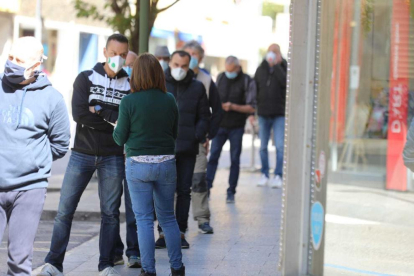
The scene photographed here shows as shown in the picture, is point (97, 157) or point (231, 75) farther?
point (231, 75)

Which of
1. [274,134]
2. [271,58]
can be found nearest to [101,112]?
[271,58]

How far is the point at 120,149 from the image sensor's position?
21.6 feet

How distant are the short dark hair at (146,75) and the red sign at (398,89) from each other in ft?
5.49

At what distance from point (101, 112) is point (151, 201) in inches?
31.8

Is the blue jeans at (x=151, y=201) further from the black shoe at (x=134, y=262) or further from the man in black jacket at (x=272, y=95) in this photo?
the man in black jacket at (x=272, y=95)

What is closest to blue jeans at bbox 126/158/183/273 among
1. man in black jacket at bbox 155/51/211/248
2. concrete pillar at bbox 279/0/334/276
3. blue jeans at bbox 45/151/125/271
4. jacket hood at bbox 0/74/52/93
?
blue jeans at bbox 45/151/125/271

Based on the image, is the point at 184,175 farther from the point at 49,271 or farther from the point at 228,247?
the point at 49,271

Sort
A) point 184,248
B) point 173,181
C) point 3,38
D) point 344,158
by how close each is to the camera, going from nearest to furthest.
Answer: point 344,158
point 173,181
point 184,248
point 3,38

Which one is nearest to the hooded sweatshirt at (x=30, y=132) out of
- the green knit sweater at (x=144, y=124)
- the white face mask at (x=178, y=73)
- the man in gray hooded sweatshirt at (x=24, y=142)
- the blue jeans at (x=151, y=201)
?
the man in gray hooded sweatshirt at (x=24, y=142)

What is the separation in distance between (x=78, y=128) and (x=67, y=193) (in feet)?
1.66

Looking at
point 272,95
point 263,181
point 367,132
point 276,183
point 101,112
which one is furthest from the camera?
point 263,181

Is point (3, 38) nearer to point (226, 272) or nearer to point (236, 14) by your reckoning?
point (236, 14)

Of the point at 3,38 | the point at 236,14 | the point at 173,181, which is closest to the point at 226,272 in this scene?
the point at 173,181

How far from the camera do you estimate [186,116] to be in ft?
25.9
